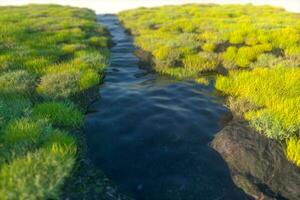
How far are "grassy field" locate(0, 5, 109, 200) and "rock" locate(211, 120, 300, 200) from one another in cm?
419

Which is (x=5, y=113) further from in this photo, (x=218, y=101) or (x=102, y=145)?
(x=218, y=101)

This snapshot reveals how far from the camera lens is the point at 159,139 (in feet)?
31.2

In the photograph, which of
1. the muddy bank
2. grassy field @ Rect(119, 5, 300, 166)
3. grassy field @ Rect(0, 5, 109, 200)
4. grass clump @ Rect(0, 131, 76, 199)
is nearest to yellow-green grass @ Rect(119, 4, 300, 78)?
grassy field @ Rect(119, 5, 300, 166)

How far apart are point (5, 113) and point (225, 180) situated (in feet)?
21.2

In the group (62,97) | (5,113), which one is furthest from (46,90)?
(5,113)

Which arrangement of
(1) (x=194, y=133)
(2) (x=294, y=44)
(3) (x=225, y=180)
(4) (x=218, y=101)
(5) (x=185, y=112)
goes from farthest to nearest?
(2) (x=294, y=44), (4) (x=218, y=101), (5) (x=185, y=112), (1) (x=194, y=133), (3) (x=225, y=180)

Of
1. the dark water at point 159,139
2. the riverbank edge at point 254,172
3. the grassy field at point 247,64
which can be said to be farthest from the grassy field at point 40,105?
the grassy field at point 247,64

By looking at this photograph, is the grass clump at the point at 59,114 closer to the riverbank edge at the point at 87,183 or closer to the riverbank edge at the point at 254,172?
the riverbank edge at the point at 87,183

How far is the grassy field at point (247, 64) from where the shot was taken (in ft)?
30.0

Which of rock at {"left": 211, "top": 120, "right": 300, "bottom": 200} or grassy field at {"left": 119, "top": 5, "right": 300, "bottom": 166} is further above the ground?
grassy field at {"left": 119, "top": 5, "right": 300, "bottom": 166}

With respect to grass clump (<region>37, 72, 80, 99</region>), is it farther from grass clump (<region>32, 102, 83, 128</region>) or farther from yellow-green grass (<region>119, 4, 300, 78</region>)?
yellow-green grass (<region>119, 4, 300, 78</region>)

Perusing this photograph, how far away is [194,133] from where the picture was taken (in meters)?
9.93

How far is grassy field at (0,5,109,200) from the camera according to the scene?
5996mm

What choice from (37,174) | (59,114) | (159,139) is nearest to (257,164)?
(159,139)
